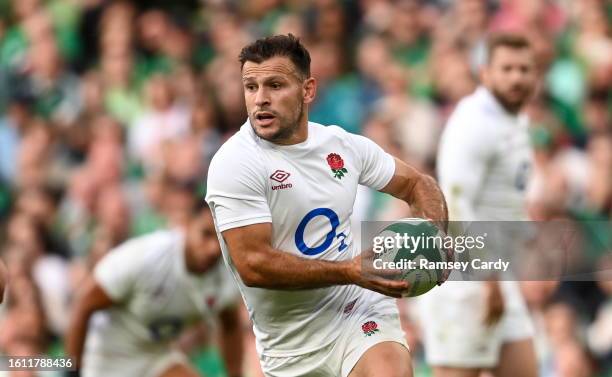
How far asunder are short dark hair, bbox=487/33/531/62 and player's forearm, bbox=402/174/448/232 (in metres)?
2.13

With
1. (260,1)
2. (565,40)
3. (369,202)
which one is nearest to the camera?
(369,202)

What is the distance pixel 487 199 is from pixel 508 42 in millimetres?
1046

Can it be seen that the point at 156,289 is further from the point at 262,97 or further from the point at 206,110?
the point at 206,110

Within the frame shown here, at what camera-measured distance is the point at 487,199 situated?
27.2 feet

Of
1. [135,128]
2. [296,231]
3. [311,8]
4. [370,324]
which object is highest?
[311,8]

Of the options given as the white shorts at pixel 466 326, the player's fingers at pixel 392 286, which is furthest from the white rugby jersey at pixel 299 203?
the white shorts at pixel 466 326

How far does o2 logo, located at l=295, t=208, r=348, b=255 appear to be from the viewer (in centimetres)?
637

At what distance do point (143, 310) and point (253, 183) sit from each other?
9.64ft

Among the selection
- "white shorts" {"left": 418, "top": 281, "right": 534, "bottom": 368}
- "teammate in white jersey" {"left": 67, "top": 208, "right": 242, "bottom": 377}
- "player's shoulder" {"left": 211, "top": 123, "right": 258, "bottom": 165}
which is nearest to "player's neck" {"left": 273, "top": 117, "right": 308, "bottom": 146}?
"player's shoulder" {"left": 211, "top": 123, "right": 258, "bottom": 165}

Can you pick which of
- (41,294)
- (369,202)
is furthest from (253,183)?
(41,294)

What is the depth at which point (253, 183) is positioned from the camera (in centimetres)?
619

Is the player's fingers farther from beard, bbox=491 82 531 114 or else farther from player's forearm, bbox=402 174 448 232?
beard, bbox=491 82 531 114

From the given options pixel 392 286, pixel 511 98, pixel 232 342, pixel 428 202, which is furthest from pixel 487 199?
pixel 392 286

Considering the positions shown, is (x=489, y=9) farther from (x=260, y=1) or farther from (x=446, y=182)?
(x=446, y=182)
